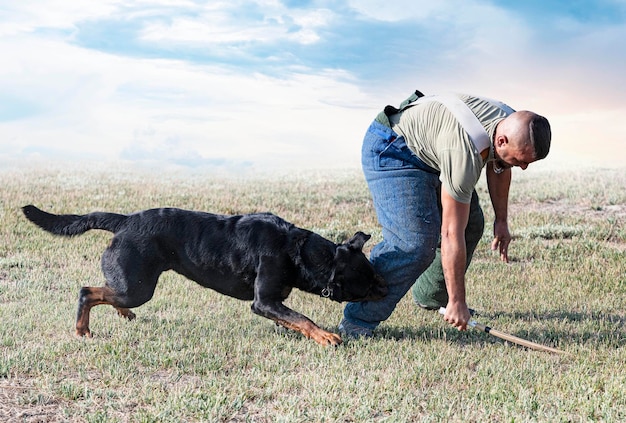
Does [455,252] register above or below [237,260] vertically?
above

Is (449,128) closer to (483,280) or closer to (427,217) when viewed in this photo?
(427,217)

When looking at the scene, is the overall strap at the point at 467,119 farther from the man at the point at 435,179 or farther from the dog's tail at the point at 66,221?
the dog's tail at the point at 66,221

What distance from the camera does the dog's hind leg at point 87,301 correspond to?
5.77m

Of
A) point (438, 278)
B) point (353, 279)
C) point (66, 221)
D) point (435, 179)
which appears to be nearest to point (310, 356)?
point (353, 279)

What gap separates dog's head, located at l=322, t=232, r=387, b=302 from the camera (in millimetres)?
5520

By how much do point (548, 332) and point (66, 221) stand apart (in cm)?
422

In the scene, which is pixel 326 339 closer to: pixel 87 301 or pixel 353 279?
pixel 353 279

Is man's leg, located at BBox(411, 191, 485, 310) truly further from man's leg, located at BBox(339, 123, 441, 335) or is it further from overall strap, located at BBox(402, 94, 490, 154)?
overall strap, located at BBox(402, 94, 490, 154)

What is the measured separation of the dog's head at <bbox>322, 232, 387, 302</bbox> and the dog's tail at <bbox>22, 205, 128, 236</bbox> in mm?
1811

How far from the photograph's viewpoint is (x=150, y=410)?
170 inches

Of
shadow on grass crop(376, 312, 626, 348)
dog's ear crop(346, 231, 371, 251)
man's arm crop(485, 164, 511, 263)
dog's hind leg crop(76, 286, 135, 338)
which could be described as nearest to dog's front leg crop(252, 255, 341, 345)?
dog's ear crop(346, 231, 371, 251)

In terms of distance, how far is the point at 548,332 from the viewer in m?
6.23

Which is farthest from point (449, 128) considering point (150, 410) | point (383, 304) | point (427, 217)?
point (150, 410)

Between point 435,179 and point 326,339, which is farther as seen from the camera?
point 435,179
